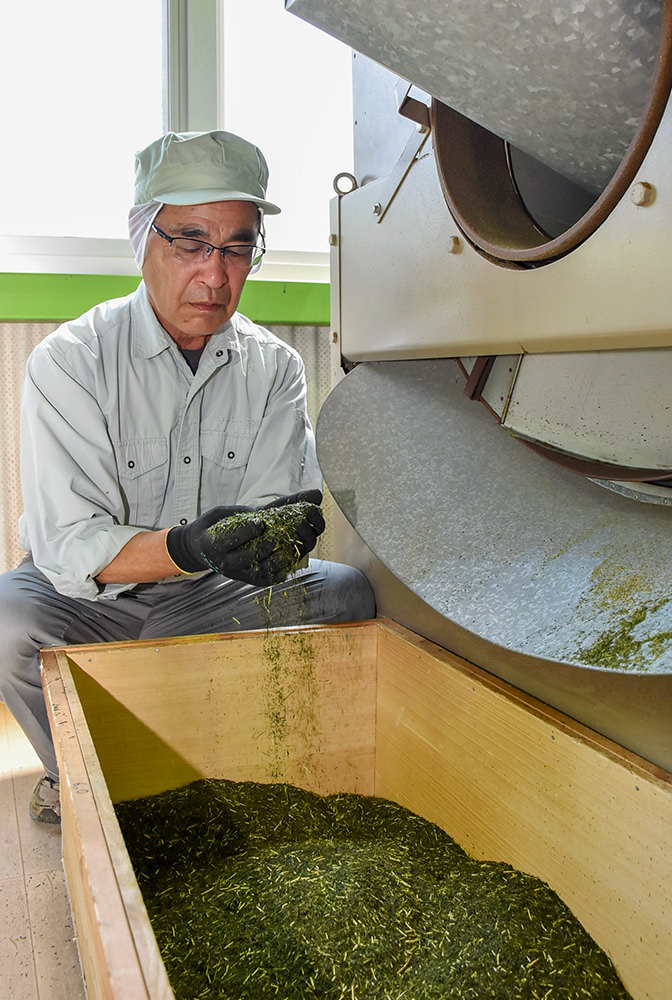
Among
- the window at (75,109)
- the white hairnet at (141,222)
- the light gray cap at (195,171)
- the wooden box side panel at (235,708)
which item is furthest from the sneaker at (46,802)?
the window at (75,109)

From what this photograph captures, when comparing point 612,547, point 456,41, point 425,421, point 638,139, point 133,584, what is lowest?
point 133,584

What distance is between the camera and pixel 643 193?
753 mm

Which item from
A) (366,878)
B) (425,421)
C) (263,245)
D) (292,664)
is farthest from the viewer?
(263,245)

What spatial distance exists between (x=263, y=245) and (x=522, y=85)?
1.02 meters

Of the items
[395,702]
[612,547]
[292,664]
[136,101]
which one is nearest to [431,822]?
[395,702]

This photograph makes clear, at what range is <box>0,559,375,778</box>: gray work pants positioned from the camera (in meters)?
1.59

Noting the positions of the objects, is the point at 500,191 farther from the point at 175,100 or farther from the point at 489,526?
the point at 175,100

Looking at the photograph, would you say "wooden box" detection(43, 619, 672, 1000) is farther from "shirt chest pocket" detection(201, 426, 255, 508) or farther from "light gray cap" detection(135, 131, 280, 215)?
"light gray cap" detection(135, 131, 280, 215)

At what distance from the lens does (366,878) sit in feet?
3.70

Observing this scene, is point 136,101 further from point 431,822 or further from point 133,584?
point 431,822

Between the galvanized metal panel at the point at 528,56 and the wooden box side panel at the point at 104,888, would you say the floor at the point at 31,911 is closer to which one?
the wooden box side panel at the point at 104,888

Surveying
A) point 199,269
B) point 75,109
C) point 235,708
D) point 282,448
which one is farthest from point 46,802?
point 75,109

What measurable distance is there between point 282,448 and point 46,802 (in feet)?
2.82

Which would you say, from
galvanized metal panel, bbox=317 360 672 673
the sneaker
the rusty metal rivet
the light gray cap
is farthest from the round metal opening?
the sneaker
